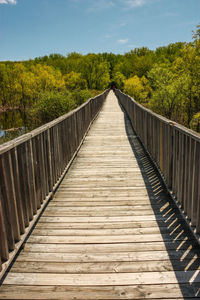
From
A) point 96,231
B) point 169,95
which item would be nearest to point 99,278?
point 96,231

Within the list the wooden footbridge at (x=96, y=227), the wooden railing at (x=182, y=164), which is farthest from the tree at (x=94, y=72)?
the wooden footbridge at (x=96, y=227)

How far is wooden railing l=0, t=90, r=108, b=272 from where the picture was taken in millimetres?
2580

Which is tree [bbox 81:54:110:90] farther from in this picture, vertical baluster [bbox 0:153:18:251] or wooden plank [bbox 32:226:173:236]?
vertical baluster [bbox 0:153:18:251]

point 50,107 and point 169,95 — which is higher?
point 169,95

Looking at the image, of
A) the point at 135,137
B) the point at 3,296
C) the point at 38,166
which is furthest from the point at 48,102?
the point at 3,296

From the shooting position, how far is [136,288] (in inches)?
96.7

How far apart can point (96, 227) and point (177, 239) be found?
1.12 meters

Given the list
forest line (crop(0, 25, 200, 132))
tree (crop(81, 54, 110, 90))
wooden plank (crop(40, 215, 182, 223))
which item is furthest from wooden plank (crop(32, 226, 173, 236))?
tree (crop(81, 54, 110, 90))

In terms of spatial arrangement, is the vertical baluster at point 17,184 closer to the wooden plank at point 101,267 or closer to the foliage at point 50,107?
the wooden plank at point 101,267

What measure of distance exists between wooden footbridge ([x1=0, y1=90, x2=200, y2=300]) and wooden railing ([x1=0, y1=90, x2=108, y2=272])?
1cm

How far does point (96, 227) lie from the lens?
11.8 ft

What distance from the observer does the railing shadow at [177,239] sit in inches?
99.3

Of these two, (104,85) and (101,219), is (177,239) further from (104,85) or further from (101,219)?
(104,85)

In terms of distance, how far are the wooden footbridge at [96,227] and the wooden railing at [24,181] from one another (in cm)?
1
